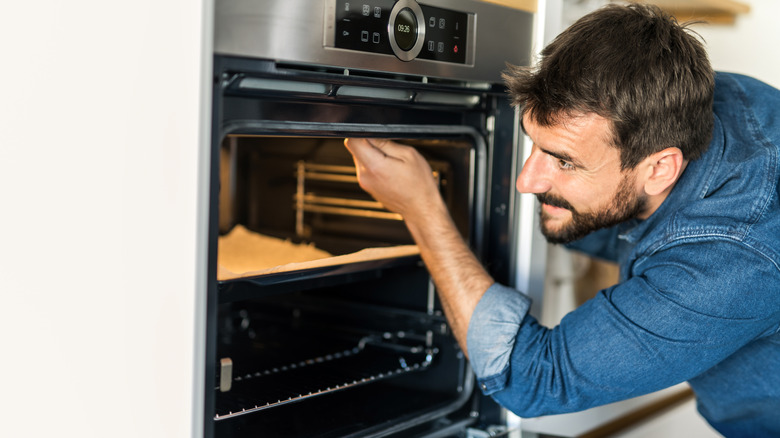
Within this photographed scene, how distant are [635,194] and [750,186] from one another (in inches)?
6.3

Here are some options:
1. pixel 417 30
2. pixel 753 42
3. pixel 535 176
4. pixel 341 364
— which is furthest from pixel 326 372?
pixel 753 42

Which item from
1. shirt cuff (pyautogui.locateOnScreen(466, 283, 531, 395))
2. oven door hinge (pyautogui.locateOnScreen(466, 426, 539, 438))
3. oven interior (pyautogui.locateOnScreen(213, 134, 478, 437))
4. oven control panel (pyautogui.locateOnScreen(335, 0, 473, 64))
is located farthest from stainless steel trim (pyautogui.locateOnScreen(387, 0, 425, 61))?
oven door hinge (pyautogui.locateOnScreen(466, 426, 539, 438))

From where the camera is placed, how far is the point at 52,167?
67cm

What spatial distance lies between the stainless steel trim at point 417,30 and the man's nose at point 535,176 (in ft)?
0.80

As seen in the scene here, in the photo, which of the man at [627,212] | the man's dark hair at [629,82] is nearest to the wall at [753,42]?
the man at [627,212]

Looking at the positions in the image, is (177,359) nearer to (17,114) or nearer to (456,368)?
(17,114)

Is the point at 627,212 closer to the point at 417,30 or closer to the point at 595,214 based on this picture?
the point at 595,214

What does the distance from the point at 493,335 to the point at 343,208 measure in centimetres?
42

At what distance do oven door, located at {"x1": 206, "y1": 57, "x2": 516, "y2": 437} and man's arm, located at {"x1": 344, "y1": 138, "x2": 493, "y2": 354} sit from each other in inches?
2.4

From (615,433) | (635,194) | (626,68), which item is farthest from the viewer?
(615,433)

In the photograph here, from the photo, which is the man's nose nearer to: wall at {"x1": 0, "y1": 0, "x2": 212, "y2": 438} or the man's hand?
the man's hand

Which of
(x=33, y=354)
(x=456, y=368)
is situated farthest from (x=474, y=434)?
(x=33, y=354)

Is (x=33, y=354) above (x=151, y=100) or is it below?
below

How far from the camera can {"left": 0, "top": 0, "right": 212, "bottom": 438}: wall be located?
2.17 feet
